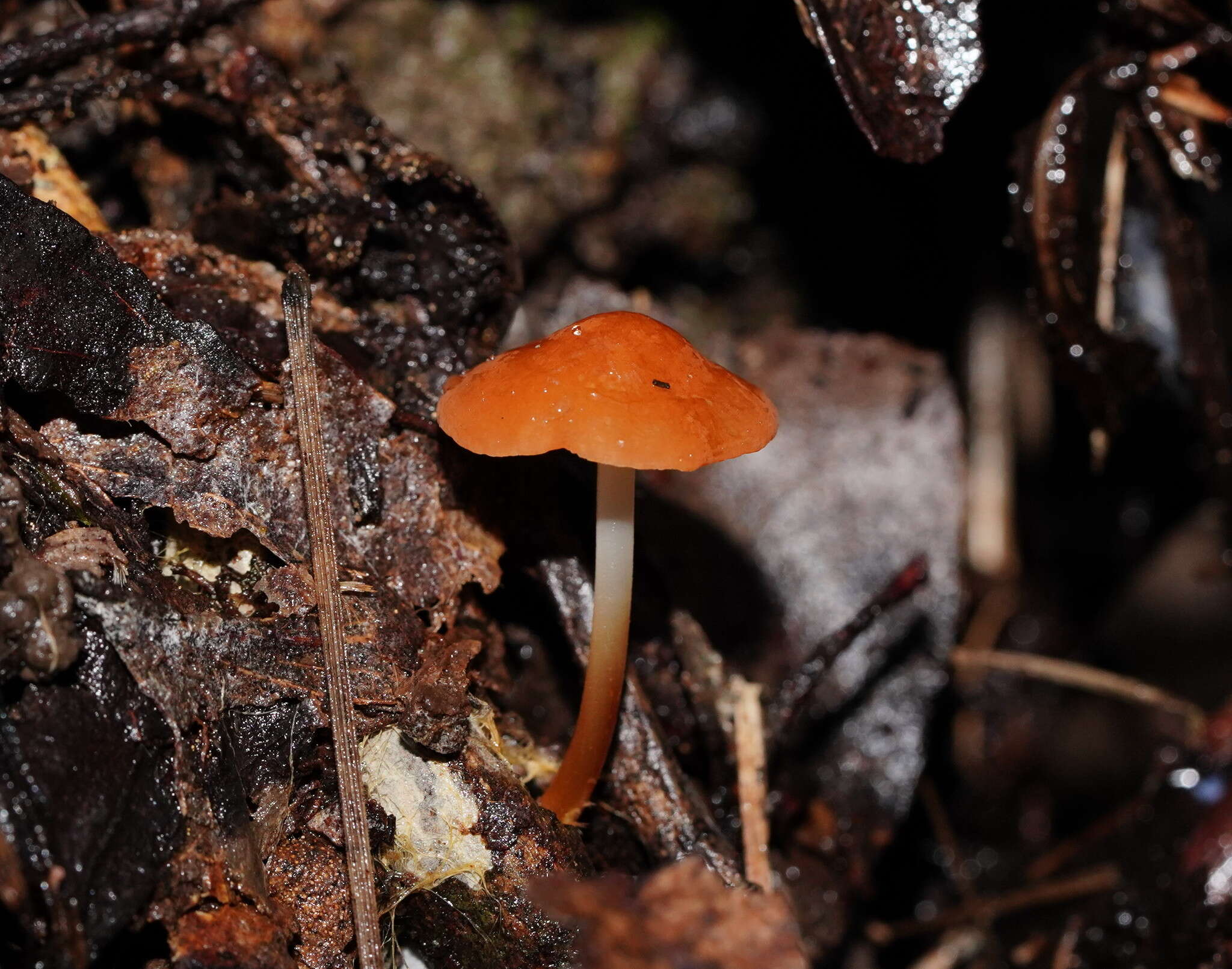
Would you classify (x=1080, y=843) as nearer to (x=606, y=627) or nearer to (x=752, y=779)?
(x=752, y=779)

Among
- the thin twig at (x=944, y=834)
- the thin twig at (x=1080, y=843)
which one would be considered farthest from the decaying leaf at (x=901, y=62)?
the thin twig at (x=1080, y=843)

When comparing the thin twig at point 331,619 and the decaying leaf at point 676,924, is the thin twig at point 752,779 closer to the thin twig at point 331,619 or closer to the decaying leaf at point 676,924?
the decaying leaf at point 676,924

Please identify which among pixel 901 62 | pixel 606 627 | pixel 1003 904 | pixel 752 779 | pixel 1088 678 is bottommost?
pixel 1003 904

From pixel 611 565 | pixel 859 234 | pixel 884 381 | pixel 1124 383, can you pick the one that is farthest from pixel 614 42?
pixel 611 565

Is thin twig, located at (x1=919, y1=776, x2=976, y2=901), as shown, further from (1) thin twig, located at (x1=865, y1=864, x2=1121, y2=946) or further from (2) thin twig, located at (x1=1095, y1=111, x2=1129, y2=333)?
(2) thin twig, located at (x1=1095, y1=111, x2=1129, y2=333)

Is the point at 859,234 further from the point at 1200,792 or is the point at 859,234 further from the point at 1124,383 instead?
the point at 1200,792

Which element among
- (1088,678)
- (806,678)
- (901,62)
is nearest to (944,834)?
(1088,678)
